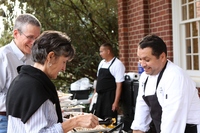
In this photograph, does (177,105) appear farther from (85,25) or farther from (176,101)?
(85,25)

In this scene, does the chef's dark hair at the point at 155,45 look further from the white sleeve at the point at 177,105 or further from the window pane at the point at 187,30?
the window pane at the point at 187,30

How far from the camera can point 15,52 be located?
10.2 feet

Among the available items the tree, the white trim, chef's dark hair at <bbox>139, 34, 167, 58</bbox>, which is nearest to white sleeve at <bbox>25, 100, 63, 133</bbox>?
chef's dark hair at <bbox>139, 34, 167, 58</bbox>

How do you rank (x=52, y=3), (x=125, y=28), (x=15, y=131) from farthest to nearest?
(x=52, y=3), (x=125, y=28), (x=15, y=131)

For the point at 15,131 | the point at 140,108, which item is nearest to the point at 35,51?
the point at 15,131

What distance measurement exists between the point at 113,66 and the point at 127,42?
745mm

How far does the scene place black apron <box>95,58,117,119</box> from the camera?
6684 mm

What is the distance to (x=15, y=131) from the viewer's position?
212 centimetres

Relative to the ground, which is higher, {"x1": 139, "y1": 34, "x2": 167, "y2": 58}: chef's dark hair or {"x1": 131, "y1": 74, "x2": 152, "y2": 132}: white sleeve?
{"x1": 139, "y1": 34, "x2": 167, "y2": 58}: chef's dark hair

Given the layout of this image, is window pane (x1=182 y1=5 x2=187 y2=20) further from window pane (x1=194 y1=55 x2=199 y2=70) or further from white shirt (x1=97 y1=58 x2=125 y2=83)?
white shirt (x1=97 y1=58 x2=125 y2=83)

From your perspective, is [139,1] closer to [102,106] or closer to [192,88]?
[102,106]

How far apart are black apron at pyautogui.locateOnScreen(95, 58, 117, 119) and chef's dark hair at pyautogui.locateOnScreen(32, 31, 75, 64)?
4.49 meters

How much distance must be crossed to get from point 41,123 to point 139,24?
478 centimetres

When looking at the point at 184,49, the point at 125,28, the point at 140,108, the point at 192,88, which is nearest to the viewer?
the point at 192,88
